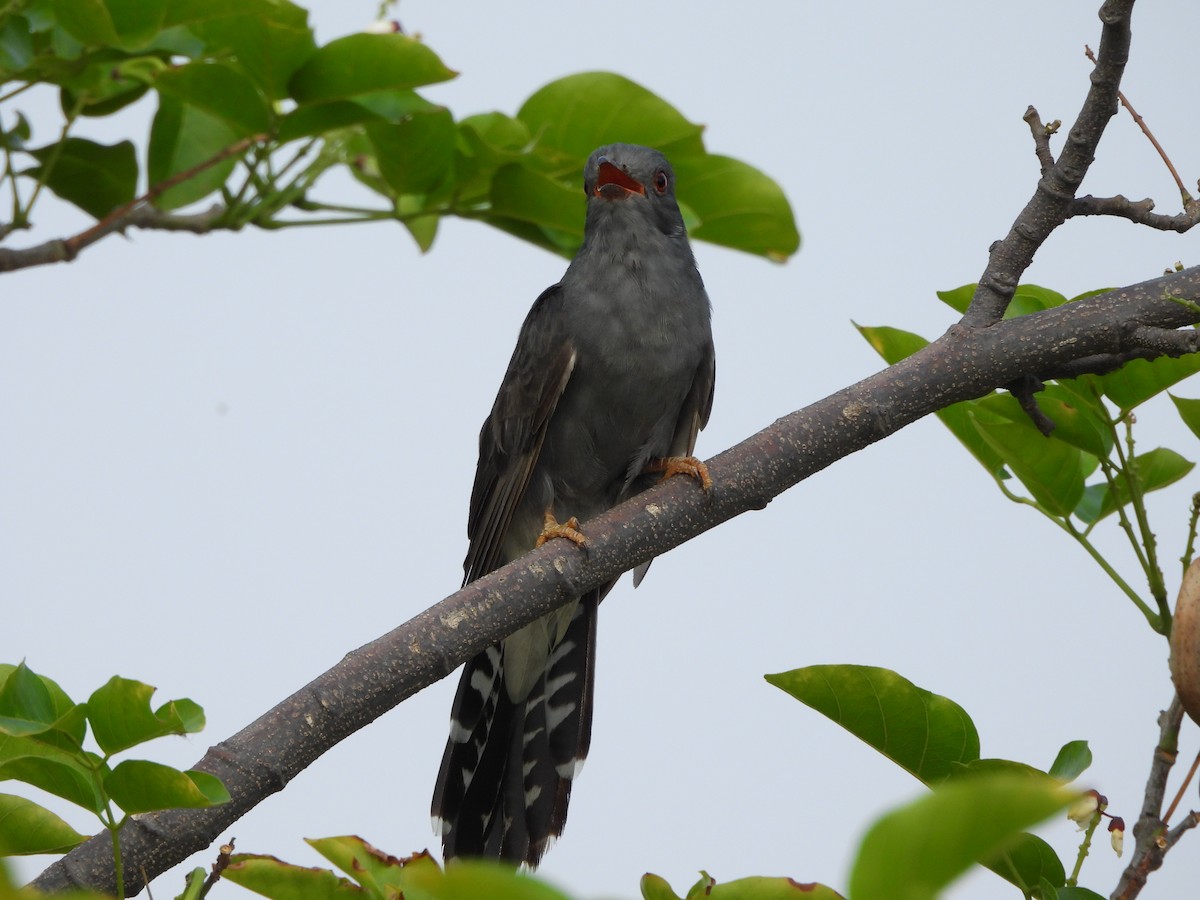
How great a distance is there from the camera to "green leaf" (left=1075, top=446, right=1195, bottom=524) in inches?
95.8

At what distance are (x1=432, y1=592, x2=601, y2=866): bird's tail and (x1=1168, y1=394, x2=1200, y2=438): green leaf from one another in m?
2.07

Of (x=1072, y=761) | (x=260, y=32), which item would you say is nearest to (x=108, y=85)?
(x=260, y=32)

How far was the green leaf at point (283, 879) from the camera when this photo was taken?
1.62 metres

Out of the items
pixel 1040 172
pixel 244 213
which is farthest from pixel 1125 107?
pixel 244 213

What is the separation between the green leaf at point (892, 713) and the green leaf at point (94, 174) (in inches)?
97.2

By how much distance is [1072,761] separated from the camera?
1.92 m

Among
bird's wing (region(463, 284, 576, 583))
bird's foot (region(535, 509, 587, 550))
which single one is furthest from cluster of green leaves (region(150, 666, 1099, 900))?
bird's wing (region(463, 284, 576, 583))

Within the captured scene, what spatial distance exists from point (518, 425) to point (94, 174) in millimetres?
1401

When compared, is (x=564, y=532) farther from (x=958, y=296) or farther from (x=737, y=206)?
(x=737, y=206)

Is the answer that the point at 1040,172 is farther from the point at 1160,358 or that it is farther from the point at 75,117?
the point at 75,117

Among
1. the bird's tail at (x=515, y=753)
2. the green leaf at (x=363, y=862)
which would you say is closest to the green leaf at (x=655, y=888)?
the green leaf at (x=363, y=862)

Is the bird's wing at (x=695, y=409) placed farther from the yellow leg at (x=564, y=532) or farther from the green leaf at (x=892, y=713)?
the green leaf at (x=892, y=713)

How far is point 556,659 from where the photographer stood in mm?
3908

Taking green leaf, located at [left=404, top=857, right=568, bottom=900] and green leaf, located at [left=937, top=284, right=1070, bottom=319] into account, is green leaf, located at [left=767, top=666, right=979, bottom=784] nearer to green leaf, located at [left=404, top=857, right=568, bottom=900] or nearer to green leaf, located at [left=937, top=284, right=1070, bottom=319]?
green leaf, located at [left=937, top=284, right=1070, bottom=319]
